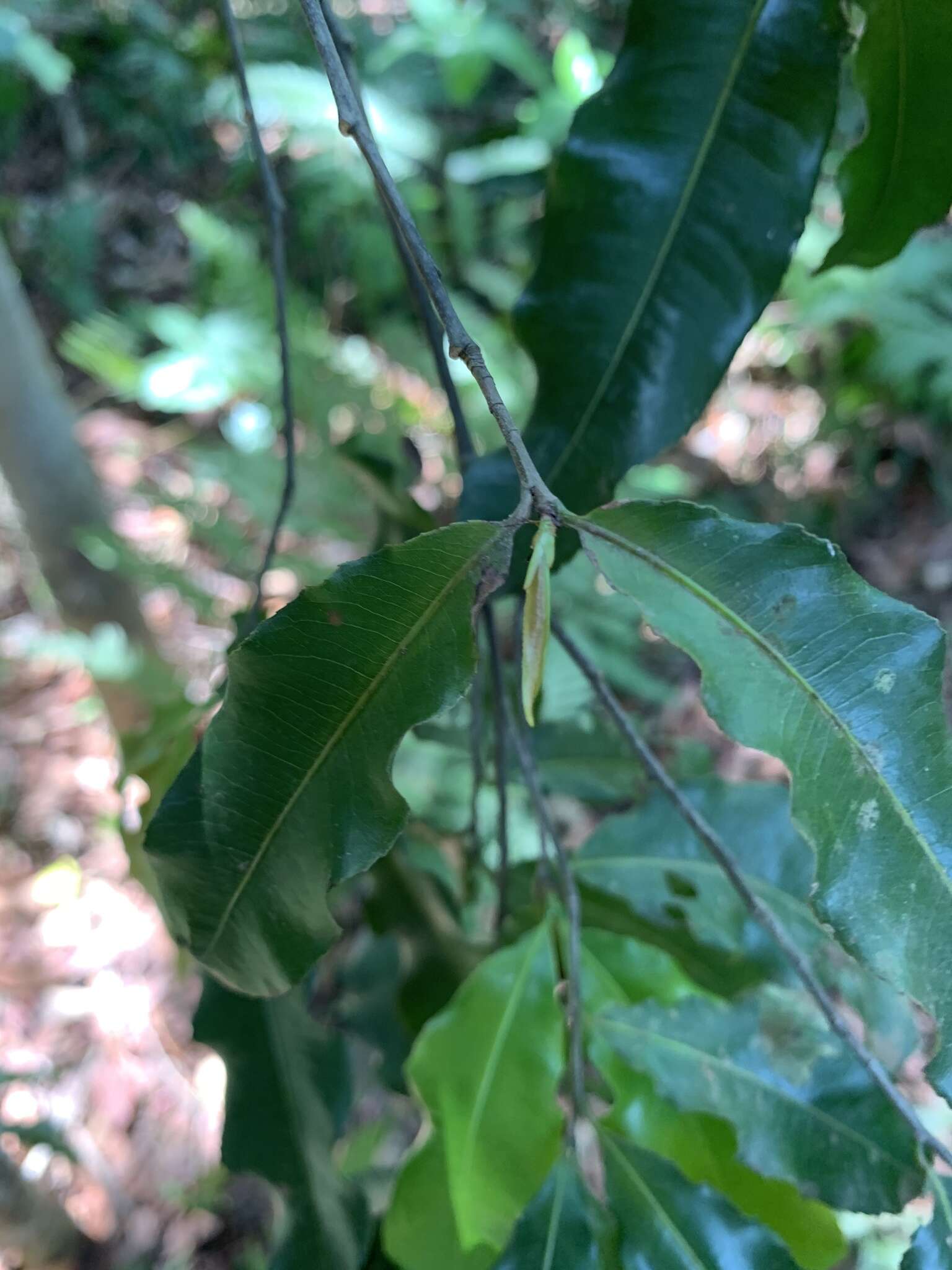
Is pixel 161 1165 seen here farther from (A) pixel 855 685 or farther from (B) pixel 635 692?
(A) pixel 855 685

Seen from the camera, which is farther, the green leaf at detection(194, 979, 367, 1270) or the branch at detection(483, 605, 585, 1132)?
the green leaf at detection(194, 979, 367, 1270)

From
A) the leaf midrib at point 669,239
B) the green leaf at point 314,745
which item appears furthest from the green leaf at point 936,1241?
the leaf midrib at point 669,239

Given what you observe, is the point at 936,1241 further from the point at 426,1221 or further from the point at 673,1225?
the point at 426,1221

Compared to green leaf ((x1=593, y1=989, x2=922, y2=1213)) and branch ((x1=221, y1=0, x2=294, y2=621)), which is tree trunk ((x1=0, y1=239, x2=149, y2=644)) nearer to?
branch ((x1=221, y1=0, x2=294, y2=621))

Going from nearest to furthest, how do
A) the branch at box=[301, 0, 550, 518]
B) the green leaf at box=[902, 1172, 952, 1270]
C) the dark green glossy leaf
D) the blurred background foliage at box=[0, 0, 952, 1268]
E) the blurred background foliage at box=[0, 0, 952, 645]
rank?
the branch at box=[301, 0, 550, 518] → the green leaf at box=[902, 1172, 952, 1270] → the dark green glossy leaf → the blurred background foliage at box=[0, 0, 952, 1268] → the blurred background foliage at box=[0, 0, 952, 645]

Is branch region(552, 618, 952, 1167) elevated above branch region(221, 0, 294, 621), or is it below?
below

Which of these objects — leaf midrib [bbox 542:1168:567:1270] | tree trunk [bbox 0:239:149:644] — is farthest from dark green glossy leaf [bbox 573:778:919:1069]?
tree trunk [bbox 0:239:149:644]

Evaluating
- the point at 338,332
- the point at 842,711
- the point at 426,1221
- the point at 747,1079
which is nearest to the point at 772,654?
the point at 842,711

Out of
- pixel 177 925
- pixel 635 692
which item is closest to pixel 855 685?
pixel 177 925

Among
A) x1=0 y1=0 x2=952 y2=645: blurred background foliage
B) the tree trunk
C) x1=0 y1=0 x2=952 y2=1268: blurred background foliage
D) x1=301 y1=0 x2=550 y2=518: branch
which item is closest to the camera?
x1=301 y1=0 x2=550 y2=518: branch
